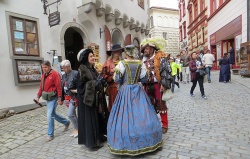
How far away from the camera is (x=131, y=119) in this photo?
3.21 meters

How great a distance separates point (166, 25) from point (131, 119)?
36527 mm

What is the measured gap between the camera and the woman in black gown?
357cm

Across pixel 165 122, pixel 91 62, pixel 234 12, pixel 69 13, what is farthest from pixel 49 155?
pixel 234 12

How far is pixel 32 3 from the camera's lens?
7.55m

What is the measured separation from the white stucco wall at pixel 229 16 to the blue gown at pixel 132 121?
11462 mm

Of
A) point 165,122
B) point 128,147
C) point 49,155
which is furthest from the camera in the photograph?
point 165,122

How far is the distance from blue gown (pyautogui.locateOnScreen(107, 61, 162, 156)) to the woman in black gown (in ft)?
1.38

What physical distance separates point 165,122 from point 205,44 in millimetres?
18661

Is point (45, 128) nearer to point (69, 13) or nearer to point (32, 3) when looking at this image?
point (32, 3)

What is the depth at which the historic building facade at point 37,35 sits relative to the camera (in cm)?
677

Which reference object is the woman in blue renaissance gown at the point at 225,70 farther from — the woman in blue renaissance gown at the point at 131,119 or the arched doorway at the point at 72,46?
the woman in blue renaissance gown at the point at 131,119

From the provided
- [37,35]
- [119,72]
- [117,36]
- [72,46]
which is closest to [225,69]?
[117,36]

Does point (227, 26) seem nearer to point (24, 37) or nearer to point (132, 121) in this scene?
point (24, 37)

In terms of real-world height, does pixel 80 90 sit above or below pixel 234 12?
below
